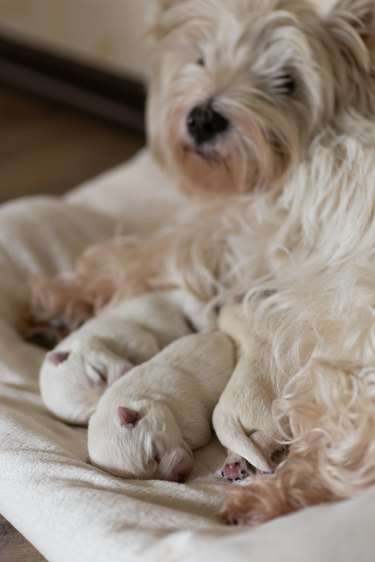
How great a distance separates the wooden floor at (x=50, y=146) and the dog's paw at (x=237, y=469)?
1.57 metres

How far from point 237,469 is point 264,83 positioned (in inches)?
26.3

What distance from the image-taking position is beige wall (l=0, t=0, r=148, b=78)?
3.00 m

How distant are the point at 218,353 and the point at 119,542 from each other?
16.7 inches

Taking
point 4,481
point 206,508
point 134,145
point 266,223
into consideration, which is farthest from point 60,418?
point 134,145

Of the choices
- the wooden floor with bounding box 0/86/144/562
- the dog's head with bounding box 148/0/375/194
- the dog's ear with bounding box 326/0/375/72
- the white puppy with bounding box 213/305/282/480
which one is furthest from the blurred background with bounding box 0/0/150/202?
the white puppy with bounding box 213/305/282/480

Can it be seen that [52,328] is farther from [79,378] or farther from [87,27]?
[87,27]

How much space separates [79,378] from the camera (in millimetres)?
1294

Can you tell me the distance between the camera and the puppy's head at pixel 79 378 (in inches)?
50.9

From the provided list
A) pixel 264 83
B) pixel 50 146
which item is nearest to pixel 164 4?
pixel 264 83

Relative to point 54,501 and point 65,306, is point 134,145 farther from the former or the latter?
point 54,501

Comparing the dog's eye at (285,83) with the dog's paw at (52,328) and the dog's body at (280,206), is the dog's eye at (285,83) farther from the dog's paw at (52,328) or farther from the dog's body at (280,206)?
the dog's paw at (52,328)

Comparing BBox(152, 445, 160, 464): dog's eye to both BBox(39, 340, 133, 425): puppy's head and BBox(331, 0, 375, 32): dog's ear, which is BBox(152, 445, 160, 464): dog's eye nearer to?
BBox(39, 340, 133, 425): puppy's head

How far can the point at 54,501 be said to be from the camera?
107 cm

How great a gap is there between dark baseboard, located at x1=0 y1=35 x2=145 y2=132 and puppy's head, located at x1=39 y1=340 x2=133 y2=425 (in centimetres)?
177
